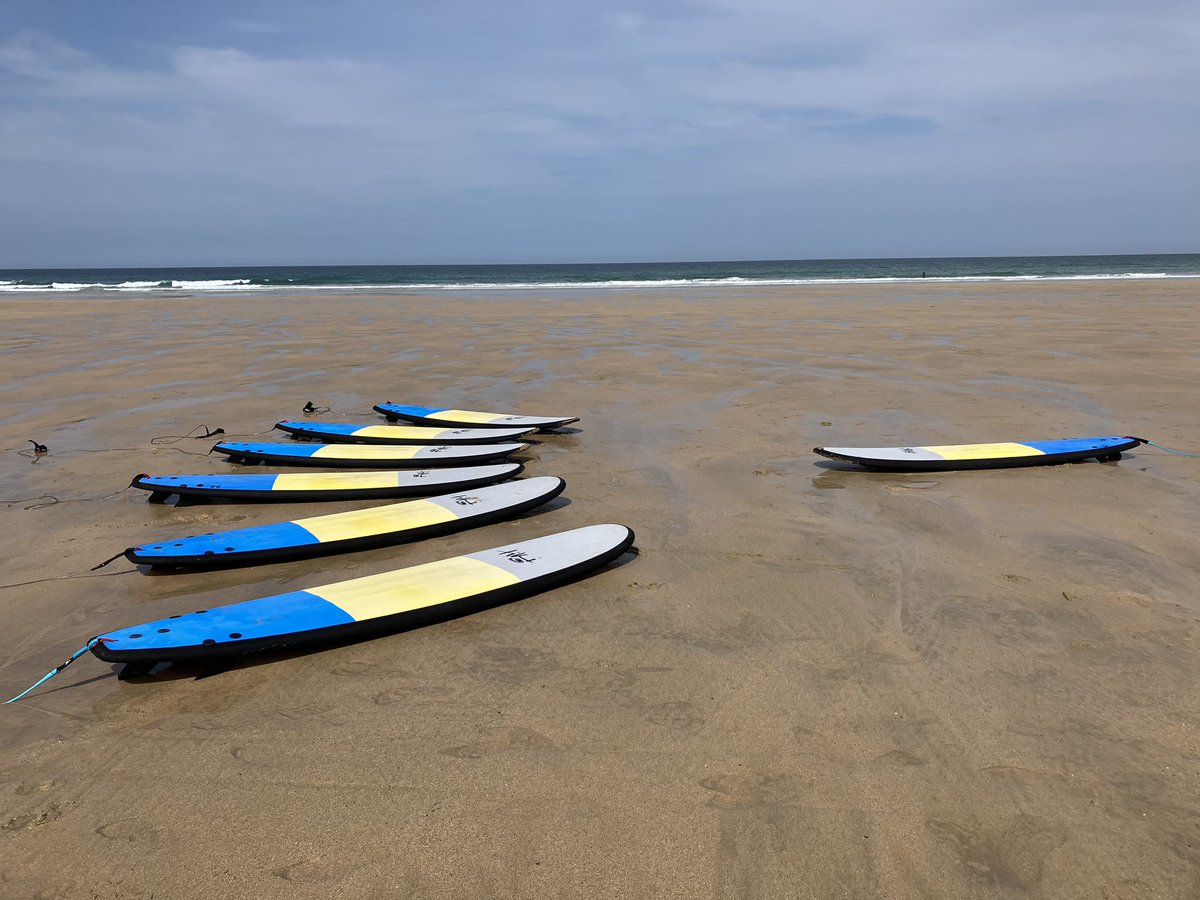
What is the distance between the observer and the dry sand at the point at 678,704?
204 cm

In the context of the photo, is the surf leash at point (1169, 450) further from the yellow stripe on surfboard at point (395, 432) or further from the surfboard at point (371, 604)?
the yellow stripe on surfboard at point (395, 432)

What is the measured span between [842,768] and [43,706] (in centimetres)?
292

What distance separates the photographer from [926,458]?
18.3 feet

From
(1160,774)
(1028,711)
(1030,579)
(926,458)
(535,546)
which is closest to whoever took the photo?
(1160,774)

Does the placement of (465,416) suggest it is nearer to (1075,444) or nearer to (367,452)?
(367,452)

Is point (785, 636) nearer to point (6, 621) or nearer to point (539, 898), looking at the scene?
point (539, 898)

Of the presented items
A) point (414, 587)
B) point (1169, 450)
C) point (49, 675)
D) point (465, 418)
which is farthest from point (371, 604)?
point (1169, 450)

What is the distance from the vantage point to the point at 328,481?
527cm

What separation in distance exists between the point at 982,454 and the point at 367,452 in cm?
492

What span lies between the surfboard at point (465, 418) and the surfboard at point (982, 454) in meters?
2.52

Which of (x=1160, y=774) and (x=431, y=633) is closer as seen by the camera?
(x=1160, y=774)

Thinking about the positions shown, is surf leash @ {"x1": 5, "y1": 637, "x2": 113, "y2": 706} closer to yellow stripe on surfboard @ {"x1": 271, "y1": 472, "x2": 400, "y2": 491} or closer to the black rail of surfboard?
yellow stripe on surfboard @ {"x1": 271, "y1": 472, "x2": 400, "y2": 491}

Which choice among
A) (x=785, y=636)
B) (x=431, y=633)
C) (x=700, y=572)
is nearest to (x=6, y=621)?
(x=431, y=633)

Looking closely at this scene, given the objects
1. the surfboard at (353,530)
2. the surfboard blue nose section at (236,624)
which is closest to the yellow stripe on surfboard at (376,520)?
the surfboard at (353,530)
